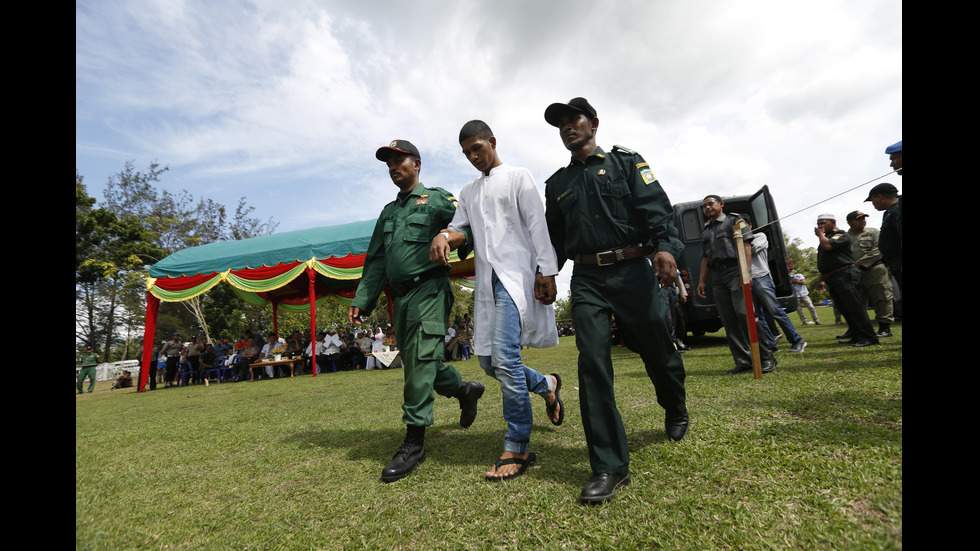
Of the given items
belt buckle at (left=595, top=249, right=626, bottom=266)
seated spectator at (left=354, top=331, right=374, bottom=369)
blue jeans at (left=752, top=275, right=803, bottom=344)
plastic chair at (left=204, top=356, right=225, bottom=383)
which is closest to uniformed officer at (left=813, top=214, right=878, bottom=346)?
blue jeans at (left=752, top=275, right=803, bottom=344)

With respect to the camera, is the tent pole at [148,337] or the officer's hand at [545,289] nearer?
the officer's hand at [545,289]

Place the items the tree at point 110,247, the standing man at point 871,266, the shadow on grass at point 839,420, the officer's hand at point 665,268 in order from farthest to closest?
the tree at point 110,247 < the standing man at point 871,266 < the officer's hand at point 665,268 < the shadow on grass at point 839,420

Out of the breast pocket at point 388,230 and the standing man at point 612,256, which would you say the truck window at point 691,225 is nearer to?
the standing man at point 612,256

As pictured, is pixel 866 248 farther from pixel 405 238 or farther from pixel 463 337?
pixel 463 337

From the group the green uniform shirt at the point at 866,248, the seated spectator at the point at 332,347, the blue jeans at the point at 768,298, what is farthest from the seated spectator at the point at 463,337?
the green uniform shirt at the point at 866,248

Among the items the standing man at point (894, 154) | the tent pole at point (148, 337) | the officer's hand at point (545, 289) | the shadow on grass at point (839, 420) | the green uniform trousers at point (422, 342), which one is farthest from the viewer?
the tent pole at point (148, 337)

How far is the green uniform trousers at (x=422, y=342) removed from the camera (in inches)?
113

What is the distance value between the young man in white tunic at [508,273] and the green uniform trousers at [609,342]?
0.94 feet

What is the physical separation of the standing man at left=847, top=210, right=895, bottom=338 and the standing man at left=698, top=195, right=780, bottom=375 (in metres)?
2.96
